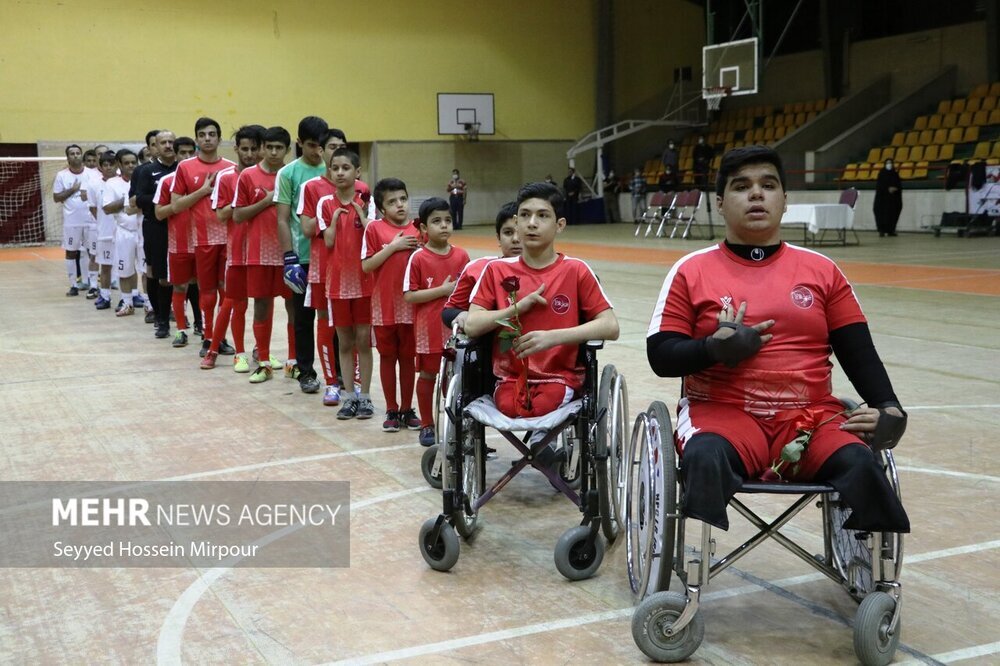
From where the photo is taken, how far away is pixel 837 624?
3.12m

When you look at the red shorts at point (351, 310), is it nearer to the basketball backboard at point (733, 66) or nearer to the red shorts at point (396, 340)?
the red shorts at point (396, 340)

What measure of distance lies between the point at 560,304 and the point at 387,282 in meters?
1.80

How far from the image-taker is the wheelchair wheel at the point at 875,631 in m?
2.74

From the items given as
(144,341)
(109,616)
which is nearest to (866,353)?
(109,616)

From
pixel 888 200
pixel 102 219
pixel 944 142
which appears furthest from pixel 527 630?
pixel 944 142

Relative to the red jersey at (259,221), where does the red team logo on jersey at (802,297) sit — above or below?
below

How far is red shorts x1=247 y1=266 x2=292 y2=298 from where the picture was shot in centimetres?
726

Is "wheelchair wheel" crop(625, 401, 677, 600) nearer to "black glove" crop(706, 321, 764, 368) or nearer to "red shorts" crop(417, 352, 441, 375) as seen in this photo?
"black glove" crop(706, 321, 764, 368)

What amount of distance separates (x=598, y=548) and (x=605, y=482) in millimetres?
232

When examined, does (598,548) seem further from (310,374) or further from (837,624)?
(310,374)

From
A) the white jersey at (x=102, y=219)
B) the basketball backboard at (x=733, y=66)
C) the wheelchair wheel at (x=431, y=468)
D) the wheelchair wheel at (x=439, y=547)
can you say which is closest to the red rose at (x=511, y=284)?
the wheelchair wheel at (x=439, y=547)

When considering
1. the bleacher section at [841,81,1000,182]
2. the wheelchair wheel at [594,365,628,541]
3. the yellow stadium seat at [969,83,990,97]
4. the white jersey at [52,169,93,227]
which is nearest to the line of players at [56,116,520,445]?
the wheelchair wheel at [594,365,628,541]

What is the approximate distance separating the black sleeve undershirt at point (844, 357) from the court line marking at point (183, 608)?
60.0 inches

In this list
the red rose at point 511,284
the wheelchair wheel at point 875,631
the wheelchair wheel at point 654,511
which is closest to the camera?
the wheelchair wheel at point 875,631
